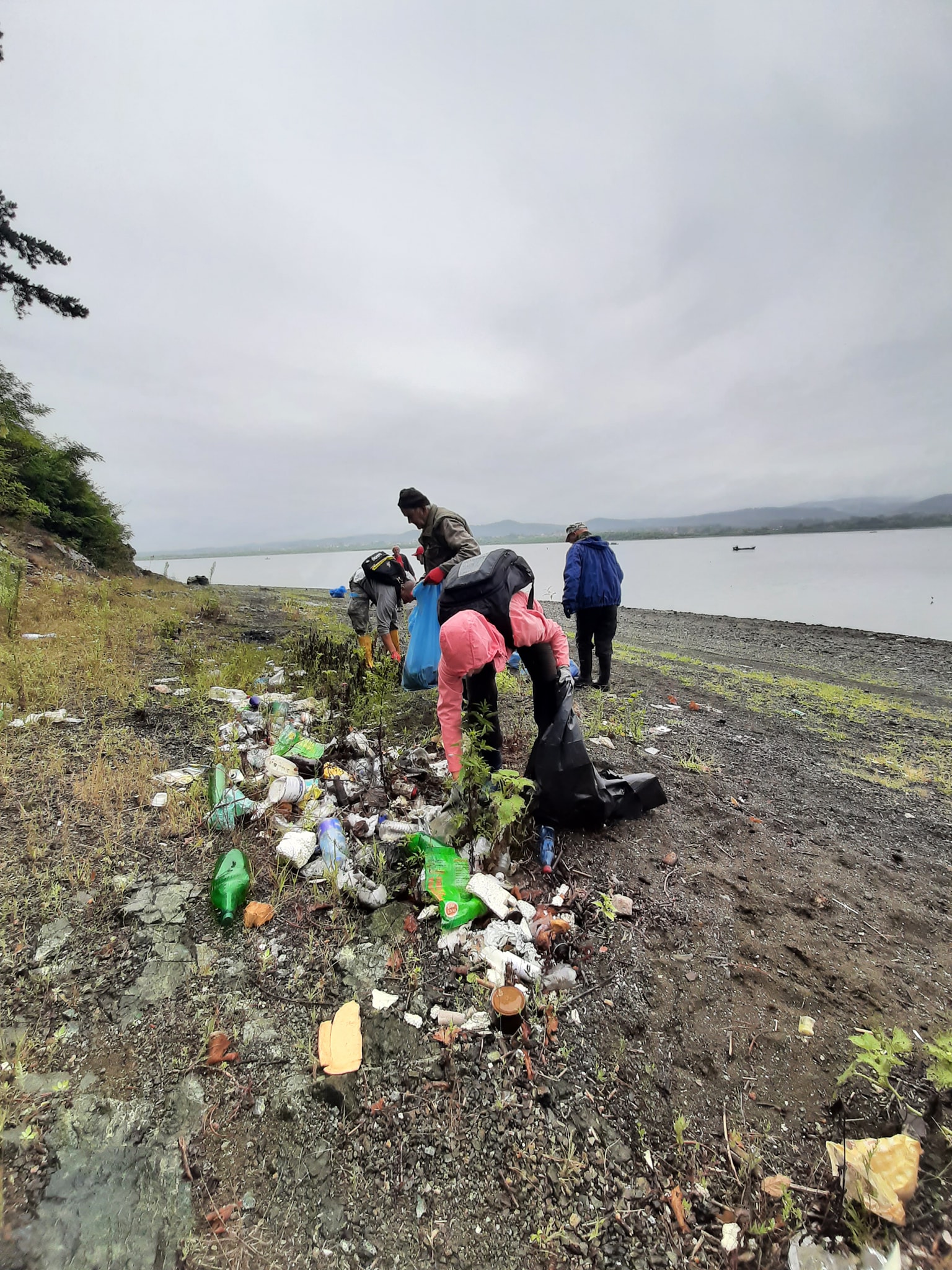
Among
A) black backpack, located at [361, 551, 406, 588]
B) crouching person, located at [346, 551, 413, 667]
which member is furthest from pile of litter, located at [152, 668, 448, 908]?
black backpack, located at [361, 551, 406, 588]

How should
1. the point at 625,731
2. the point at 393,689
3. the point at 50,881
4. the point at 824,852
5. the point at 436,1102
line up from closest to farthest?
the point at 436,1102, the point at 50,881, the point at 824,852, the point at 625,731, the point at 393,689

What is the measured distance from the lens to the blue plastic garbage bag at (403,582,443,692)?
426 centimetres

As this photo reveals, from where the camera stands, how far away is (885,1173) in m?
1.54

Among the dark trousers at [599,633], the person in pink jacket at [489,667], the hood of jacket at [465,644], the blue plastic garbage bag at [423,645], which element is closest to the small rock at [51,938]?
the person in pink jacket at [489,667]

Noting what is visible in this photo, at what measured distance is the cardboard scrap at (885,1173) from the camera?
1.48 meters

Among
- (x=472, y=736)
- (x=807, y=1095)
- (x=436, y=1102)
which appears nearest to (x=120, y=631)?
(x=472, y=736)

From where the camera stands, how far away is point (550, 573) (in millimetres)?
34875

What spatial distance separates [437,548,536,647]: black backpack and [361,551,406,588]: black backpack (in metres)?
3.80

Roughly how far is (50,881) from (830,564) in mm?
43630

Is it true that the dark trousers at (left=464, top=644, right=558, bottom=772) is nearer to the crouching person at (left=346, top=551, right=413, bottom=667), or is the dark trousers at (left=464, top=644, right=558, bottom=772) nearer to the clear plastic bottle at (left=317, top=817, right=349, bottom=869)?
the clear plastic bottle at (left=317, top=817, right=349, bottom=869)

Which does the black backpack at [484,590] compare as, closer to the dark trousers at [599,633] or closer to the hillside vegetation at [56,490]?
the dark trousers at [599,633]

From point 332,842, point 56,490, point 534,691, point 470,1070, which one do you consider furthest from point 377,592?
point 56,490

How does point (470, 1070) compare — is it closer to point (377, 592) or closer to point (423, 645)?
point (423, 645)

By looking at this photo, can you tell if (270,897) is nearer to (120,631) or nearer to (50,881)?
(50,881)
